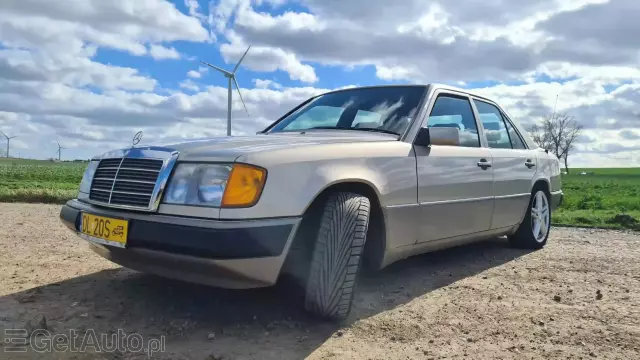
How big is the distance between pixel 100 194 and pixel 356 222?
159 cm

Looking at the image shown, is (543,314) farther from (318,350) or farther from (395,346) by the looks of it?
(318,350)

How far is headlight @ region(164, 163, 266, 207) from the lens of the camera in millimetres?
2676

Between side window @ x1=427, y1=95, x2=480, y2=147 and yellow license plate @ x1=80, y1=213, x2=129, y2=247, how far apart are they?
232 centimetres

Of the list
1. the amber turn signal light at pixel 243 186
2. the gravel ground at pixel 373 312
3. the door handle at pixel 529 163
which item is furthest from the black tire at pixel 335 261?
the door handle at pixel 529 163

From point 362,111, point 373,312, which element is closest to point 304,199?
point 373,312

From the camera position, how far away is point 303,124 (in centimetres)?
439

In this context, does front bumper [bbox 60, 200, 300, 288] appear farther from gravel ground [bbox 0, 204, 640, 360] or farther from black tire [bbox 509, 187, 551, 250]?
black tire [bbox 509, 187, 551, 250]

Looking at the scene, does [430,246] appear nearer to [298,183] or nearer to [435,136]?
[435,136]

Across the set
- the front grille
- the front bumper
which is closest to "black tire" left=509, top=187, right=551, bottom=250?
the front bumper

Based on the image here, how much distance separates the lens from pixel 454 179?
4047mm

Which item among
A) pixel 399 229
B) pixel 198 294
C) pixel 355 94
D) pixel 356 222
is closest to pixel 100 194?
pixel 198 294

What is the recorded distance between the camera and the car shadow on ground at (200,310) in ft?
9.07

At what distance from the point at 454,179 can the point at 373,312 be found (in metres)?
1.31

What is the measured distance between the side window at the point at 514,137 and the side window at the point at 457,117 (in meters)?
0.82
